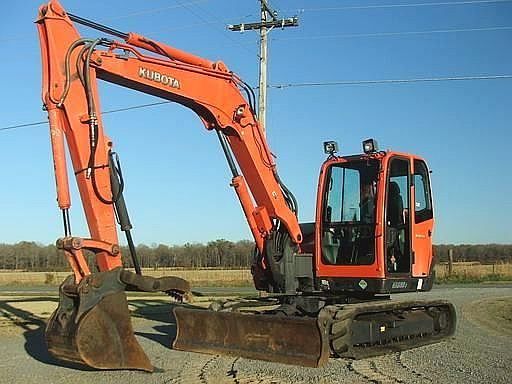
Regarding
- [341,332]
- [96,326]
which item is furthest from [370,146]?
[96,326]

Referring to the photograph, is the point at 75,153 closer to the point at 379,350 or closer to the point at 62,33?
the point at 62,33

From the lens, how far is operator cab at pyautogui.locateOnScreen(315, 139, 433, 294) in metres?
11.0

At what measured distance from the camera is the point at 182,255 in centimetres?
8912

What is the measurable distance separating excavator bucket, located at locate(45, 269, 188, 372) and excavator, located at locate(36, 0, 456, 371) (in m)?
0.02

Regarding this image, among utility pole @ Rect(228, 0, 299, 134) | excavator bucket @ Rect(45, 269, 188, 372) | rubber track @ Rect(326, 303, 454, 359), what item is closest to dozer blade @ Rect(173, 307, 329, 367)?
rubber track @ Rect(326, 303, 454, 359)

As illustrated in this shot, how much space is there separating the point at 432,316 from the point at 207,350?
13.6 ft

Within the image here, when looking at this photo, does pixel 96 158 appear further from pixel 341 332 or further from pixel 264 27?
pixel 264 27

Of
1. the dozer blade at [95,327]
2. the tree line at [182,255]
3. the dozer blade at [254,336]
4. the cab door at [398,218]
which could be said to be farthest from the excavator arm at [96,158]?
the tree line at [182,255]

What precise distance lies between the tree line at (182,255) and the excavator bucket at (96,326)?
196 feet

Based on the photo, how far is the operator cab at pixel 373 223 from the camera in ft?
35.9

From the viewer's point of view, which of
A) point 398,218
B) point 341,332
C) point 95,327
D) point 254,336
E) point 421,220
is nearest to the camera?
point 95,327

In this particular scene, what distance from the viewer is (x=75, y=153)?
924 cm

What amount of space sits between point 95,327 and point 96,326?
2 cm

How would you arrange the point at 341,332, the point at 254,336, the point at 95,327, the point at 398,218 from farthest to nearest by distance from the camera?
the point at 398,218, the point at 254,336, the point at 341,332, the point at 95,327
